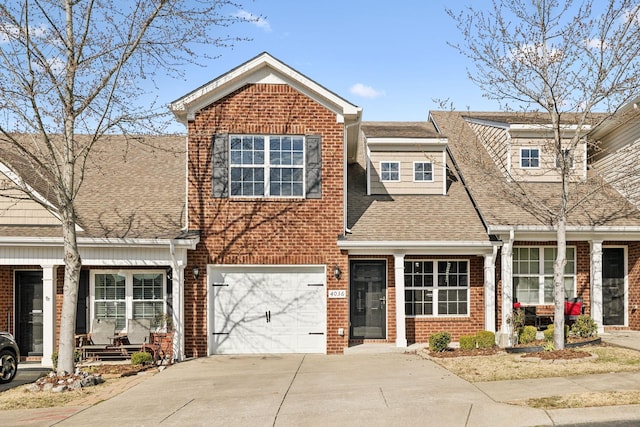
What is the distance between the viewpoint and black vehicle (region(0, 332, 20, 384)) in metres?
11.6

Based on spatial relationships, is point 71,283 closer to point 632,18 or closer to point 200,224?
point 200,224

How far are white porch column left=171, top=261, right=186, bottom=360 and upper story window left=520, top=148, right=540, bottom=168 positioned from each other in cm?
1017

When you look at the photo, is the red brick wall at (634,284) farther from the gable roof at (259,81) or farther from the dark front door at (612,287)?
the gable roof at (259,81)

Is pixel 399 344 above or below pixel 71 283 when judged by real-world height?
below

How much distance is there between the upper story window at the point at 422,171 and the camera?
672 inches

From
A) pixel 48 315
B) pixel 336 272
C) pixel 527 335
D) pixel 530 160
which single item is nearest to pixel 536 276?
pixel 527 335

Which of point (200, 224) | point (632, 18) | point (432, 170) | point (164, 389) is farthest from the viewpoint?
point (432, 170)

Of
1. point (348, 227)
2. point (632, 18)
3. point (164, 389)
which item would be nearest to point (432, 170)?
point (348, 227)

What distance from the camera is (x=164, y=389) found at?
33.8 ft

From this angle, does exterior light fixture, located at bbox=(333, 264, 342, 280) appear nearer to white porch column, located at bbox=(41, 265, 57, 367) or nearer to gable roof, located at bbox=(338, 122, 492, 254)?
gable roof, located at bbox=(338, 122, 492, 254)

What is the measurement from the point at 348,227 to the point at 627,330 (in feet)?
25.8

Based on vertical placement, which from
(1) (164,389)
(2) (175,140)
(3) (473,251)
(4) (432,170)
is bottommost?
(1) (164,389)

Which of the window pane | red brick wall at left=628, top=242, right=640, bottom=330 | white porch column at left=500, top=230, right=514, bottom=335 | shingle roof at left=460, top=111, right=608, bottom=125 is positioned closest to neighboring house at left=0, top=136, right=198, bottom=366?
white porch column at left=500, top=230, right=514, bottom=335

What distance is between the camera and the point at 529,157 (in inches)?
682
